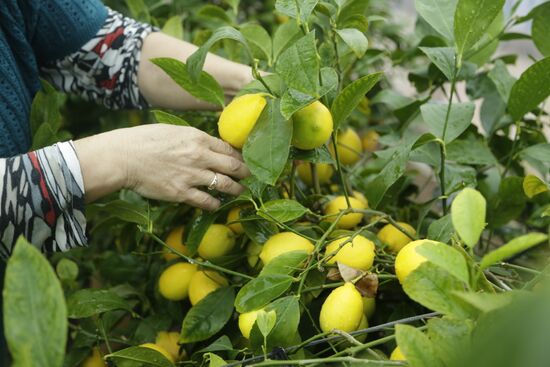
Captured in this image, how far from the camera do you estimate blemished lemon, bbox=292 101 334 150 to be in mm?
742

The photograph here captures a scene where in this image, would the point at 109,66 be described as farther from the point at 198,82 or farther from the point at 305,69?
the point at 305,69

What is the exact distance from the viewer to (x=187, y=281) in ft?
2.95

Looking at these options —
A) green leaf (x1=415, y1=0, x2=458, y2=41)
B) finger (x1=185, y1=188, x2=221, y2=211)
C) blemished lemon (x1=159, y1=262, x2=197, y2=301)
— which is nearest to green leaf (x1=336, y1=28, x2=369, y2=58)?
green leaf (x1=415, y1=0, x2=458, y2=41)

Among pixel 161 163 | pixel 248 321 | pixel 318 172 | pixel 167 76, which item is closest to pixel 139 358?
pixel 248 321

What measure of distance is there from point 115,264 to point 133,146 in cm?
32

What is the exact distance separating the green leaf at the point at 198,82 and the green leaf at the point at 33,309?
1.39ft

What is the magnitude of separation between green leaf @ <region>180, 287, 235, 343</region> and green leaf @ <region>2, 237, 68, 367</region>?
37cm

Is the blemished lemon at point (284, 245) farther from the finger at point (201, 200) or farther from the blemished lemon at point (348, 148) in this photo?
the blemished lemon at point (348, 148)

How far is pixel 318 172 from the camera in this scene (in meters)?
1.04

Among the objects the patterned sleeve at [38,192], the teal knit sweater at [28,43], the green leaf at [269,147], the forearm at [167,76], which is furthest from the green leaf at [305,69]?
the teal knit sweater at [28,43]

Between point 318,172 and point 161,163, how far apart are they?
31cm

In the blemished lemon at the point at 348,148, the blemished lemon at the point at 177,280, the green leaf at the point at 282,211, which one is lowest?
the blemished lemon at the point at 177,280

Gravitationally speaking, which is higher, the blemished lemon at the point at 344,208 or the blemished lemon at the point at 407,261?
the blemished lemon at the point at 407,261

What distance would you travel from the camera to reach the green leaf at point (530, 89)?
0.83 meters
